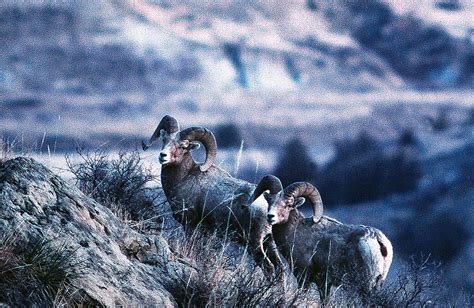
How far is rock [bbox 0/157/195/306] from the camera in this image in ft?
→ 21.8

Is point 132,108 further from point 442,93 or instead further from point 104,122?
point 442,93

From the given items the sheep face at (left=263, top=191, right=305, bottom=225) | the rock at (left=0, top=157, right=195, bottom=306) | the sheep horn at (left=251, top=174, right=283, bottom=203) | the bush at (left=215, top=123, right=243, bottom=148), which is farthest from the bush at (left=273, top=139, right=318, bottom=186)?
the rock at (left=0, top=157, right=195, bottom=306)

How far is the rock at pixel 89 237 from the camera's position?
21.8 feet

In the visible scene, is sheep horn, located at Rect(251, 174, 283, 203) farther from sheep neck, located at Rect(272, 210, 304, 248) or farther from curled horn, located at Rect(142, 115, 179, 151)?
curled horn, located at Rect(142, 115, 179, 151)

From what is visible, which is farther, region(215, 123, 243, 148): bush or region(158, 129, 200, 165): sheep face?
region(215, 123, 243, 148): bush

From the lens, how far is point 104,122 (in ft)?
458

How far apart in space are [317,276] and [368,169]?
9343 centimetres

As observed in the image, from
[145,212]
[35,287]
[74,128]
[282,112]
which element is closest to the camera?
[35,287]

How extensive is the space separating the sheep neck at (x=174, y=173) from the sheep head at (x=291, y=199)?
3.93 ft

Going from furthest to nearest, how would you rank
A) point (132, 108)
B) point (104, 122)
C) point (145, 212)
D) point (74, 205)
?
1. point (132, 108)
2. point (104, 122)
3. point (145, 212)
4. point (74, 205)

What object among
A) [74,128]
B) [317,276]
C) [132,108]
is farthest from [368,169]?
[317,276]

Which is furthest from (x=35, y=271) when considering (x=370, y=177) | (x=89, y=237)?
(x=370, y=177)

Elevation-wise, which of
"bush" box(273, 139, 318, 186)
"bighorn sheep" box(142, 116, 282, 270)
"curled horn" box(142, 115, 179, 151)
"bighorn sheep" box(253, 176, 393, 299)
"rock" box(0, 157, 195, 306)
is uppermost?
"rock" box(0, 157, 195, 306)

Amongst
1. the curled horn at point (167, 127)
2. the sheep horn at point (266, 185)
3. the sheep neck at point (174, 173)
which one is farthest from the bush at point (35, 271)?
the curled horn at point (167, 127)
